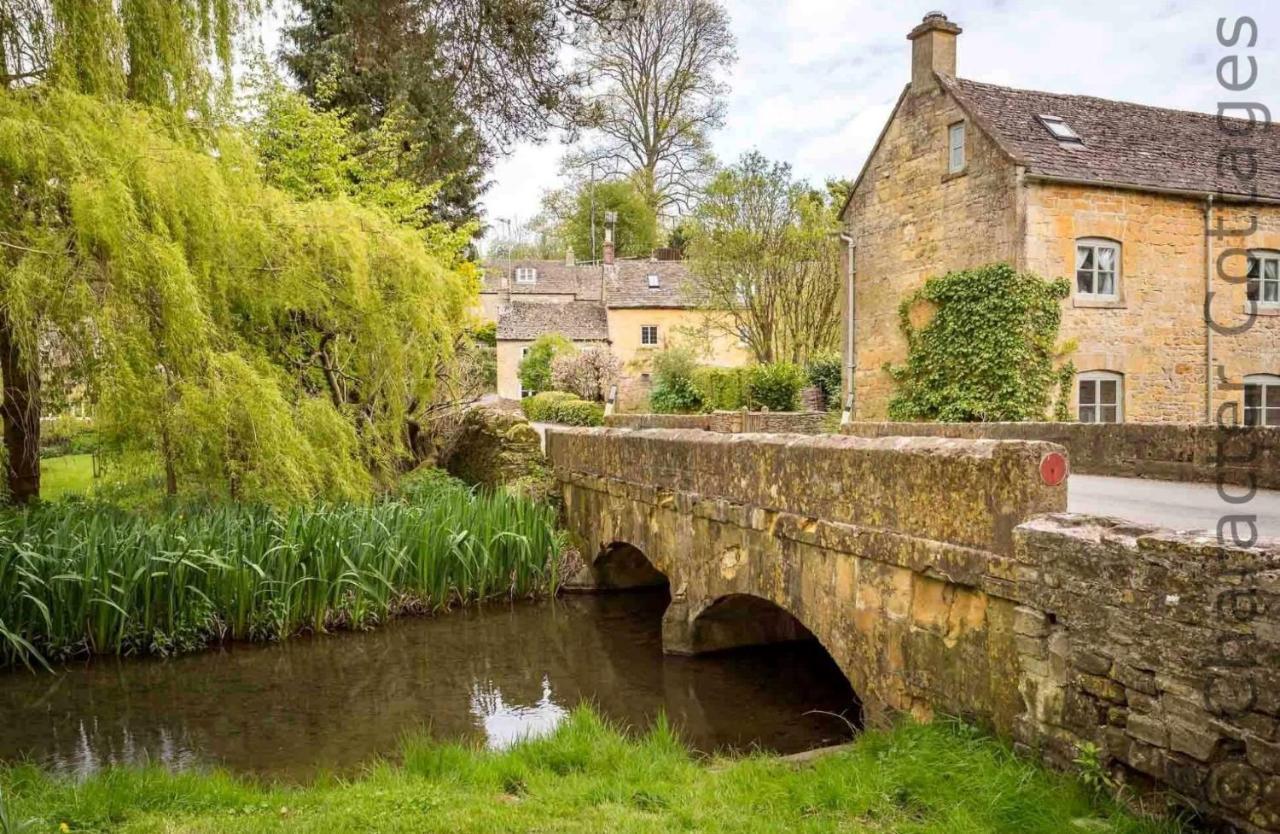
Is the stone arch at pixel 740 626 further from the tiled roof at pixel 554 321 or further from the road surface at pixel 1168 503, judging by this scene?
the tiled roof at pixel 554 321

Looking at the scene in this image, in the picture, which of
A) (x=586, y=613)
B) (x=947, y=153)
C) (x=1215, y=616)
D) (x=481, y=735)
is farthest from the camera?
(x=947, y=153)

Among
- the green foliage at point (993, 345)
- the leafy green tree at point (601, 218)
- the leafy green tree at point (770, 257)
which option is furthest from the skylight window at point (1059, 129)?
the leafy green tree at point (601, 218)

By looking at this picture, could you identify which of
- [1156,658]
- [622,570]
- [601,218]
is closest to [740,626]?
[622,570]

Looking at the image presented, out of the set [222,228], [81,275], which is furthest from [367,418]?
[81,275]

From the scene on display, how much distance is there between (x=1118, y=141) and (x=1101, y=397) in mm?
5202

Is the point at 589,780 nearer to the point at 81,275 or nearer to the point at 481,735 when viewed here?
the point at 481,735

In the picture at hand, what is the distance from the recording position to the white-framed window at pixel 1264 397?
1700cm

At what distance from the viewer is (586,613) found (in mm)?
10242

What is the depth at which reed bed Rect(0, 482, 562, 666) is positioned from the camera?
778 cm

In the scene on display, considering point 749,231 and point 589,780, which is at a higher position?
point 749,231

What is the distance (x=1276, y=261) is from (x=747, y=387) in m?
11.4

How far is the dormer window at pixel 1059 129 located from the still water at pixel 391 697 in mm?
12497

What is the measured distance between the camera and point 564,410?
88.7 ft

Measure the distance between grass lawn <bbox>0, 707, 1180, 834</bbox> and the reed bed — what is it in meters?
3.20
